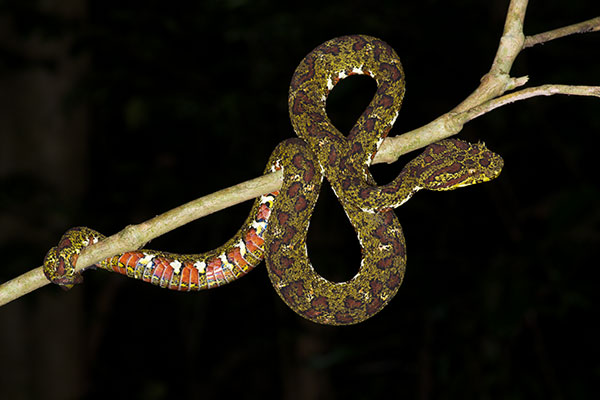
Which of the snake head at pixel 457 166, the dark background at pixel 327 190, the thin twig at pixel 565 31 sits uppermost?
the dark background at pixel 327 190

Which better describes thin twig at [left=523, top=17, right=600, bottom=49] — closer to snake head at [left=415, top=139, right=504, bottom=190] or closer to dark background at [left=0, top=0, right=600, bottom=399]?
Result: snake head at [left=415, top=139, right=504, bottom=190]

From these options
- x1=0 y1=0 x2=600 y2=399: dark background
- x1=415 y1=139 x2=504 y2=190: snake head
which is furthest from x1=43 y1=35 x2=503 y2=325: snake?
x1=0 y1=0 x2=600 y2=399: dark background

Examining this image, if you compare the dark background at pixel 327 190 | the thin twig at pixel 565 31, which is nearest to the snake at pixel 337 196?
the thin twig at pixel 565 31

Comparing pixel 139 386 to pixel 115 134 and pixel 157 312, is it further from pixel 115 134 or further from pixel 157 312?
pixel 115 134

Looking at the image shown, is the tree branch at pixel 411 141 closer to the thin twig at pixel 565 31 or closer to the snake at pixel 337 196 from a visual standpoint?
the thin twig at pixel 565 31

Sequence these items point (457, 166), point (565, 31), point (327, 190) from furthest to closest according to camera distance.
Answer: point (327, 190)
point (457, 166)
point (565, 31)

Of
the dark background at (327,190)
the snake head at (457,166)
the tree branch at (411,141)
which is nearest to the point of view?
the tree branch at (411,141)

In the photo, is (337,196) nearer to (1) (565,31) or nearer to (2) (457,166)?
(2) (457,166)

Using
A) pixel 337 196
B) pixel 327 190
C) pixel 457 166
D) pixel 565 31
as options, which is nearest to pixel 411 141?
pixel 457 166
